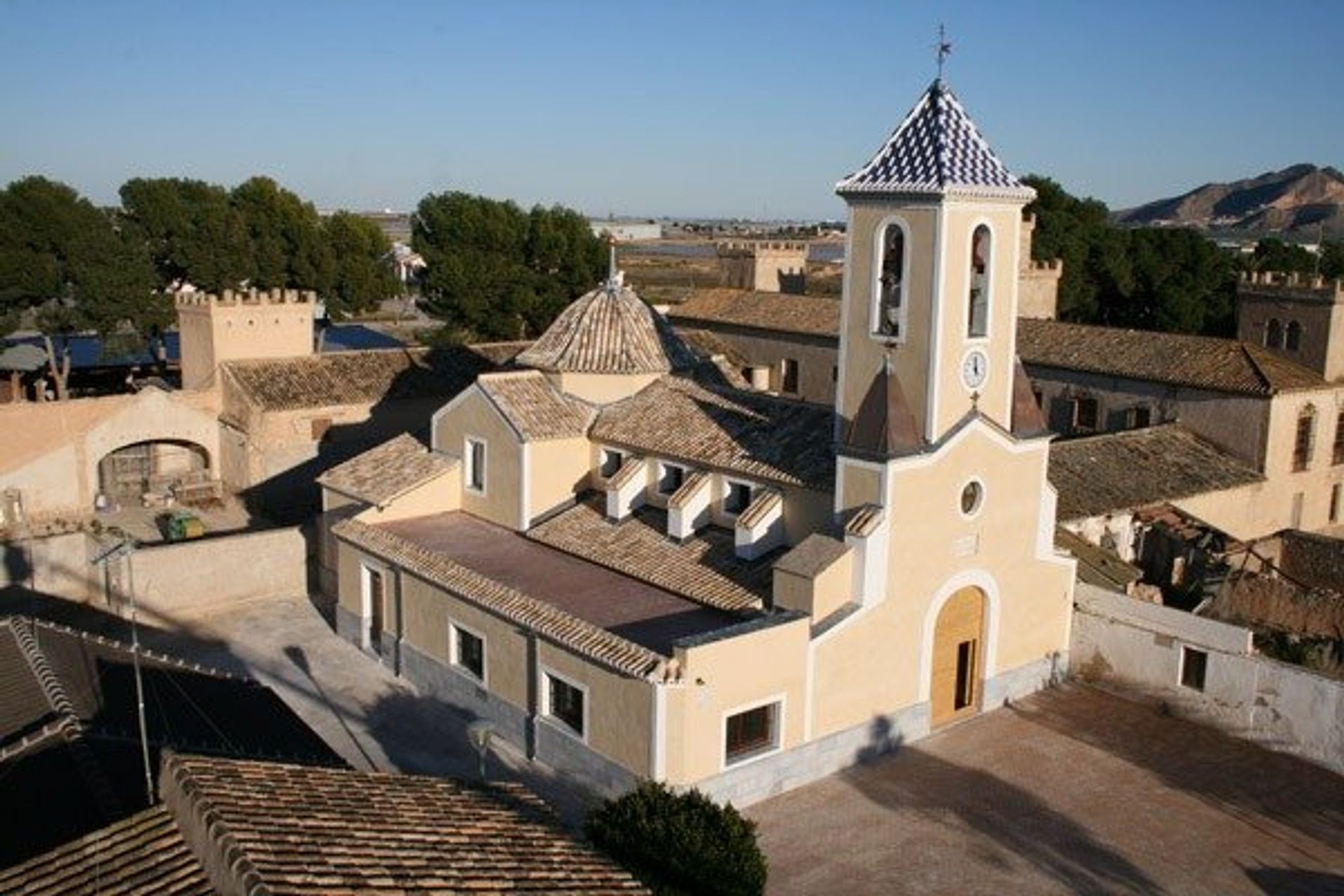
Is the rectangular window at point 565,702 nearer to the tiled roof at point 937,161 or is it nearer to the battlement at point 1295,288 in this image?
the tiled roof at point 937,161

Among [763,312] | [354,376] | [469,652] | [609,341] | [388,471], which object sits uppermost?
[609,341]

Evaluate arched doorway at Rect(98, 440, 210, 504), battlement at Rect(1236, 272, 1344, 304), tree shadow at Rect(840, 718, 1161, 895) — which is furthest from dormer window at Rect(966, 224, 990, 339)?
arched doorway at Rect(98, 440, 210, 504)

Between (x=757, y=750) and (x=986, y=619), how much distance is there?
216 inches

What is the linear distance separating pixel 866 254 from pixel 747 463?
419 centimetres

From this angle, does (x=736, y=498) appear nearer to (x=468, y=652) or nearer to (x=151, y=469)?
(x=468, y=652)

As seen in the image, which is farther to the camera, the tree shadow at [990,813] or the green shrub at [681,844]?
the tree shadow at [990,813]

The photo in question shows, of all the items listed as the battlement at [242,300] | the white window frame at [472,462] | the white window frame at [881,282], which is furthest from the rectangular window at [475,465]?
the battlement at [242,300]

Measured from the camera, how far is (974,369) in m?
20.8

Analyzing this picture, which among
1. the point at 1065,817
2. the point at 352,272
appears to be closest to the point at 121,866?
the point at 1065,817

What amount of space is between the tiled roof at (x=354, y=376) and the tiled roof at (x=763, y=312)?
438 inches

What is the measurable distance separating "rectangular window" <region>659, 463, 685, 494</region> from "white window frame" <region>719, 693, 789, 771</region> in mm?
5926

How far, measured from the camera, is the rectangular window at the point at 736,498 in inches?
883

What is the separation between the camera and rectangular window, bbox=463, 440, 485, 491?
2589cm

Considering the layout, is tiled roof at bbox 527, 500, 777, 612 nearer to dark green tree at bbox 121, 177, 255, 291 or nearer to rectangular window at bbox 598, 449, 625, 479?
rectangular window at bbox 598, 449, 625, 479
